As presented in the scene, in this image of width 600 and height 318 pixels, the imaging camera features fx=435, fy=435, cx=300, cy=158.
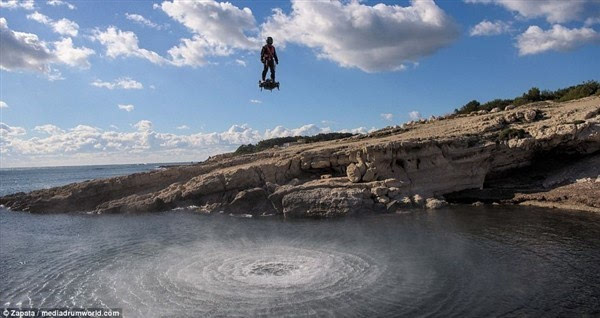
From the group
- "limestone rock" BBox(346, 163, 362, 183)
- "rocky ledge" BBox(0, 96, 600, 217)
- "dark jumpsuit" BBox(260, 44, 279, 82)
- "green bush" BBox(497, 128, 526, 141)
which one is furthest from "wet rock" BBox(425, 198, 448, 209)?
"dark jumpsuit" BBox(260, 44, 279, 82)

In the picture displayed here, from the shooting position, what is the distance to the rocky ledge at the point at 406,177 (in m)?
27.2

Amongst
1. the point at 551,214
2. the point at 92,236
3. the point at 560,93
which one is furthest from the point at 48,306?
the point at 560,93

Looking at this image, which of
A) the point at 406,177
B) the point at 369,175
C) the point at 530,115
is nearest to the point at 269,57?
the point at 369,175

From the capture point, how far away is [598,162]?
28453 mm

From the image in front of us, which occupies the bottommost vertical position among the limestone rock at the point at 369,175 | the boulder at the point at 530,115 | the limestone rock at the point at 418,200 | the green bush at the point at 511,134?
the limestone rock at the point at 418,200

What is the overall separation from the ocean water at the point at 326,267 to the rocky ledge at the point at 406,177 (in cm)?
311

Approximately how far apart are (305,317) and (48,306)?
731 centimetres

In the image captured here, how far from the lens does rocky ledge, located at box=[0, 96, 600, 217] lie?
89.1 ft

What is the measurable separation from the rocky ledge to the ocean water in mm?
3106

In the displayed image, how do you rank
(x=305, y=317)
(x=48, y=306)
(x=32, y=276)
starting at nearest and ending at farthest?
1. (x=305, y=317)
2. (x=48, y=306)
3. (x=32, y=276)

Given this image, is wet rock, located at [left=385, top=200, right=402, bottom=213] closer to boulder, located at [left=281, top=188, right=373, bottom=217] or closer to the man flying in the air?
boulder, located at [left=281, top=188, right=373, bottom=217]

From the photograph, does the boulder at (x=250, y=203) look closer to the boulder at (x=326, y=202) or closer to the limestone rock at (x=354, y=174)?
the boulder at (x=326, y=202)

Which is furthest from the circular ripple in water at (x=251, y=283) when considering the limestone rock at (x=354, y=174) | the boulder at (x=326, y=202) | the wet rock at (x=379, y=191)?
the limestone rock at (x=354, y=174)

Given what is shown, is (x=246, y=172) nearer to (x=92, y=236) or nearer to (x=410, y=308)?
(x=92, y=236)
